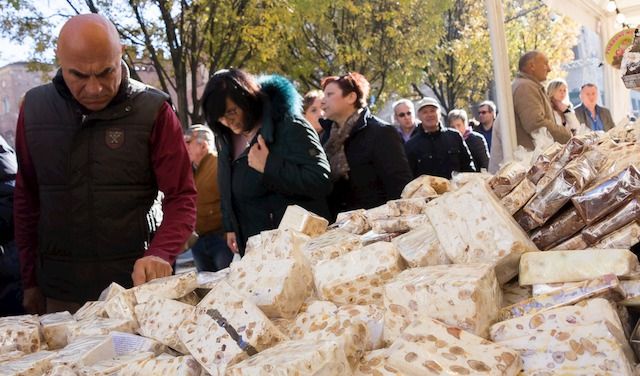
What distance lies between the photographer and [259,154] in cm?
318

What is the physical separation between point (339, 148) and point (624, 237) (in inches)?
90.5

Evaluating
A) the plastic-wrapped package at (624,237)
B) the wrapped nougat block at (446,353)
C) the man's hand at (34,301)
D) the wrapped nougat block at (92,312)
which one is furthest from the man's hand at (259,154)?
the wrapped nougat block at (446,353)

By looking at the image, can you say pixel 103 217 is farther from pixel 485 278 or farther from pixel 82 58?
pixel 485 278

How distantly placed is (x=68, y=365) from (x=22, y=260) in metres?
1.44

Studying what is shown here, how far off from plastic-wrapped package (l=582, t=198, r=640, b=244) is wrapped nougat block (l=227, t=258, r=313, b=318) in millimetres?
632

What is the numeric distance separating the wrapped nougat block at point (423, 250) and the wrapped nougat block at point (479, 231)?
0.04 metres

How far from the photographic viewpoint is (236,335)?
1.32m

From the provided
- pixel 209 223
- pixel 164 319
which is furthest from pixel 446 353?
pixel 209 223

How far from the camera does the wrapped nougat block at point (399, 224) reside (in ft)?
6.16

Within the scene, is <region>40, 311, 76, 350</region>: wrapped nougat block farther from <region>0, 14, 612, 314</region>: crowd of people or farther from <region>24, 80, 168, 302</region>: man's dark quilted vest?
<region>24, 80, 168, 302</region>: man's dark quilted vest

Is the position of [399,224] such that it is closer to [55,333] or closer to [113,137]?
[55,333]

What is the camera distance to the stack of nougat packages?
1138mm

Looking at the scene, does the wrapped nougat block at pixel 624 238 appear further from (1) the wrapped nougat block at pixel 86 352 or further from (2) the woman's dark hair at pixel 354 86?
(2) the woman's dark hair at pixel 354 86

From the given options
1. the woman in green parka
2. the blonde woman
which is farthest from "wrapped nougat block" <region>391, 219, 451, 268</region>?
the blonde woman
